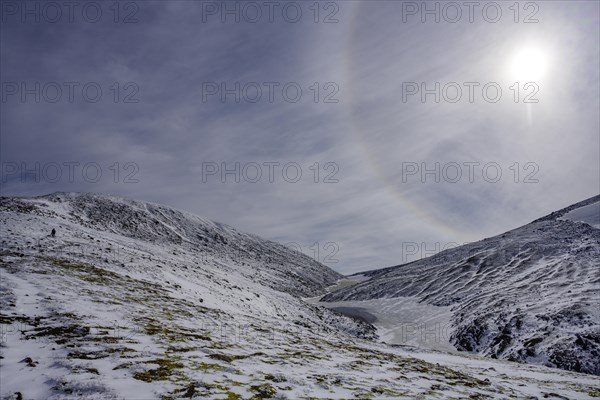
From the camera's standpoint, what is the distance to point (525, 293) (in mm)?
44031

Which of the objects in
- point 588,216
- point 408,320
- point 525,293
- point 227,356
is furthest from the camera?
point 588,216

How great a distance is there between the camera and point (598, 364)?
22.8 meters

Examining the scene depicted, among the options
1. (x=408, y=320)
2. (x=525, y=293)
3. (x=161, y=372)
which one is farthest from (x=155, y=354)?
(x=525, y=293)

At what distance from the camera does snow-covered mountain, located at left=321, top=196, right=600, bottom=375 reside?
88.0 feet

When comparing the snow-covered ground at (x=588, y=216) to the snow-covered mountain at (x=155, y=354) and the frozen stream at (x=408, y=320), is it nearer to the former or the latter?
the frozen stream at (x=408, y=320)

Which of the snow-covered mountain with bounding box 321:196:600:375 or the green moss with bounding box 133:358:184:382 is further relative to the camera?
the snow-covered mountain with bounding box 321:196:600:375

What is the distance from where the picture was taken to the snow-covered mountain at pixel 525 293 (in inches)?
1056

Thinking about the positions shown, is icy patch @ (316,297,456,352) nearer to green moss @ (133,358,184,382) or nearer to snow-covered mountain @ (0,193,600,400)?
snow-covered mountain @ (0,193,600,400)

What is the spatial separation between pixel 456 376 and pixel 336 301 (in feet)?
222

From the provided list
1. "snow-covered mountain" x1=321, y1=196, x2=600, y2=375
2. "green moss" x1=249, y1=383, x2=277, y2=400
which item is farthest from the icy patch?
"green moss" x1=249, y1=383, x2=277, y2=400

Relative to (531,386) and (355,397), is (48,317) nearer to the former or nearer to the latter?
(355,397)

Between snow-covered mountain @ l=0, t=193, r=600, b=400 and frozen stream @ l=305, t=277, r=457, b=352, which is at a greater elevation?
snow-covered mountain @ l=0, t=193, r=600, b=400

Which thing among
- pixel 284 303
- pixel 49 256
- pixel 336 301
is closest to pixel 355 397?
pixel 49 256

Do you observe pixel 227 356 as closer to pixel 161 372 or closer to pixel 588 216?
pixel 161 372
